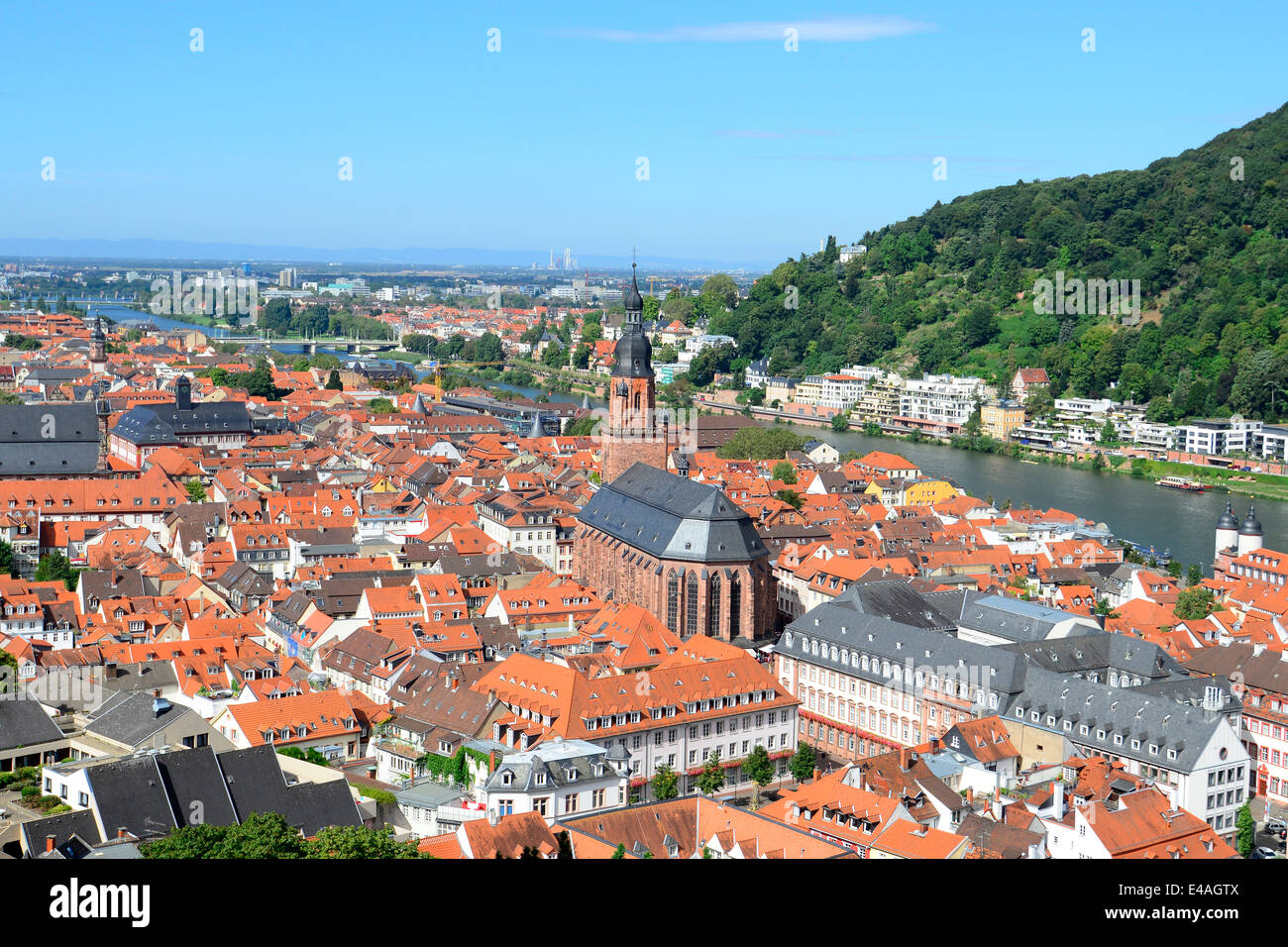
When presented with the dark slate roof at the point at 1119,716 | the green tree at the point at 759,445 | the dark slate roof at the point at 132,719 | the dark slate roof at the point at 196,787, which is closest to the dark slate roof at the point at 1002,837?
the dark slate roof at the point at 1119,716

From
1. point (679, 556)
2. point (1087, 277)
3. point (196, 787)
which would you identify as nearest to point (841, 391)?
point (1087, 277)

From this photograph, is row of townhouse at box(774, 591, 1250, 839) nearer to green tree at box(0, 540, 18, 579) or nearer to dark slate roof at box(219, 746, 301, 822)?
dark slate roof at box(219, 746, 301, 822)

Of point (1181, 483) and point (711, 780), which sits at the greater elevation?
point (1181, 483)

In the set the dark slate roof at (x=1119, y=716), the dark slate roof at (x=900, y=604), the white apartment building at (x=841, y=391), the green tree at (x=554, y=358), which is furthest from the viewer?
the green tree at (x=554, y=358)

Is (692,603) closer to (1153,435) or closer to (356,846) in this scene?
(356,846)

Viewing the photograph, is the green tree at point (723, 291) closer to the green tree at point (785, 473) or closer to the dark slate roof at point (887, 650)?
the green tree at point (785, 473)

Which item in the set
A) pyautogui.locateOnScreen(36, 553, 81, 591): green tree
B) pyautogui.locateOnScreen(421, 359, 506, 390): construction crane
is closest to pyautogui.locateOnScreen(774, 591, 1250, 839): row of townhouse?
pyautogui.locateOnScreen(36, 553, 81, 591): green tree

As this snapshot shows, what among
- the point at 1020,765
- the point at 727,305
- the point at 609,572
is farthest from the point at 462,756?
the point at 727,305
